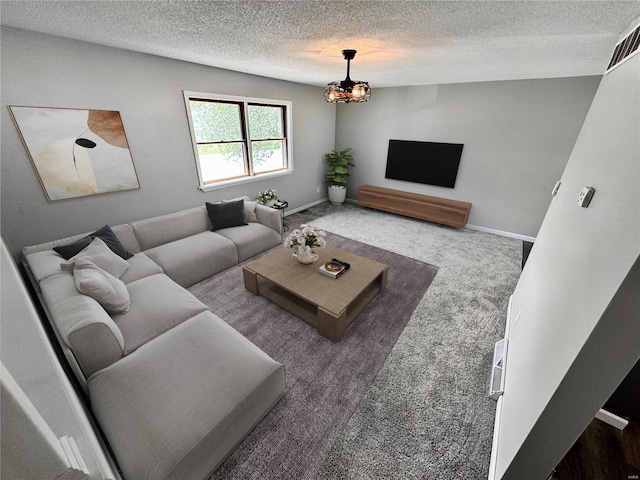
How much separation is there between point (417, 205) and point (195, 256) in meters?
3.79

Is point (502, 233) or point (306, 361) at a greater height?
point (502, 233)

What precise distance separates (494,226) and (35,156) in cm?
604

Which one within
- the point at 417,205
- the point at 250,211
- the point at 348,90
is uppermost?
the point at 348,90

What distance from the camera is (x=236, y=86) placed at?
12.0ft

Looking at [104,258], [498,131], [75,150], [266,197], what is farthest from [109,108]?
[498,131]

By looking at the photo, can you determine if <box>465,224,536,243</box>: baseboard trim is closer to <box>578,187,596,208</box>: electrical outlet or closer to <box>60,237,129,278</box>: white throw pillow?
→ <box>578,187,596,208</box>: electrical outlet

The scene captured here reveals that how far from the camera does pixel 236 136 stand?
3963mm

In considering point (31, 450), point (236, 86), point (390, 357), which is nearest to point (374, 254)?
point (390, 357)

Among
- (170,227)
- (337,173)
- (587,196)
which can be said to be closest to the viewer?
(587,196)

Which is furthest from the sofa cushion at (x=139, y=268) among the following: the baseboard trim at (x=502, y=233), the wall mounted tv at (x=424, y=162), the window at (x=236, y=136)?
the baseboard trim at (x=502, y=233)

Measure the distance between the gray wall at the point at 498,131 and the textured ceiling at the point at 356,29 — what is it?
75cm

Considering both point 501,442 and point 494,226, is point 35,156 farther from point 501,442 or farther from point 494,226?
point 494,226

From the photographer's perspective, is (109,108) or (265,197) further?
(265,197)

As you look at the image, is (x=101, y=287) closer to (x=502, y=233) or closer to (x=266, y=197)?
(x=266, y=197)
